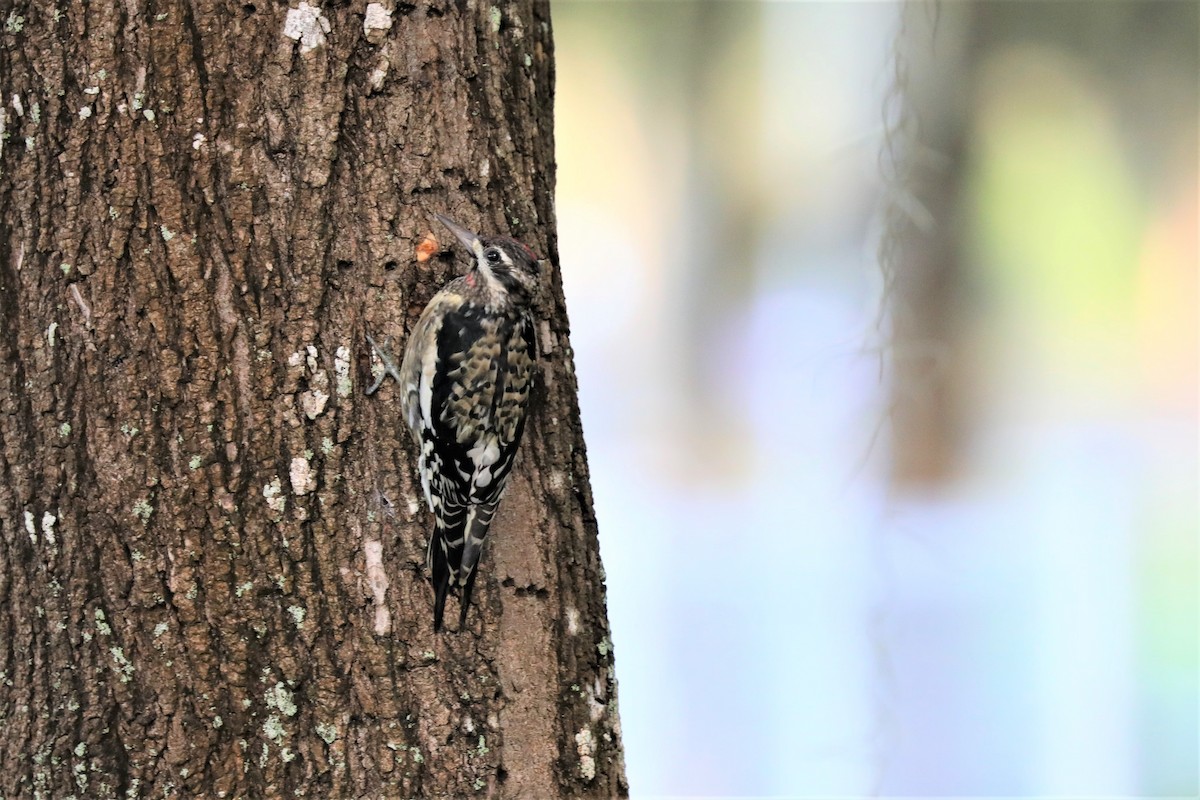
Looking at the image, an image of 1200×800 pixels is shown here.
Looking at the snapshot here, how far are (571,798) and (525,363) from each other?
33.5 inches

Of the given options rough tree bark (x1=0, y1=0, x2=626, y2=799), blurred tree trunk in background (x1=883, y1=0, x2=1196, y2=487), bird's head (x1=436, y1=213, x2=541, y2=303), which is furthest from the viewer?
blurred tree trunk in background (x1=883, y1=0, x2=1196, y2=487)

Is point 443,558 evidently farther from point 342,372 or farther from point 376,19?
point 376,19

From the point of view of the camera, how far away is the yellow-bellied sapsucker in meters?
1.60

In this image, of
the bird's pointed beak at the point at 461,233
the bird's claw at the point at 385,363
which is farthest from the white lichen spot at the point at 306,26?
the bird's claw at the point at 385,363

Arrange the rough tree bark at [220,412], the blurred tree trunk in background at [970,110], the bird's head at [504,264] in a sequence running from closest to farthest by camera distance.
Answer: the rough tree bark at [220,412]
the bird's head at [504,264]
the blurred tree trunk in background at [970,110]

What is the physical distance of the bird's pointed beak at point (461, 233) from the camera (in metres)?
1.63

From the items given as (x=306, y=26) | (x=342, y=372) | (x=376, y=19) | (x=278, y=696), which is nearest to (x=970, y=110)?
(x=376, y=19)

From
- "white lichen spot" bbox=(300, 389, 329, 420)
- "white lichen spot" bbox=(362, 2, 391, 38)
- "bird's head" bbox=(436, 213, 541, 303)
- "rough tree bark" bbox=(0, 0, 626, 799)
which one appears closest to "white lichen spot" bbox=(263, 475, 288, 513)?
"rough tree bark" bbox=(0, 0, 626, 799)

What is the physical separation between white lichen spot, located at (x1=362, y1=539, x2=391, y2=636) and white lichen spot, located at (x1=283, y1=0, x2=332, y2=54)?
2.91 feet

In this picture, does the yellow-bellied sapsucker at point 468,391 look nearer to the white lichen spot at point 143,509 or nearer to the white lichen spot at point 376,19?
the white lichen spot at point 376,19

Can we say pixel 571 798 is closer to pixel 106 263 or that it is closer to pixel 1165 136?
pixel 106 263

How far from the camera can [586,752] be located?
1697 mm

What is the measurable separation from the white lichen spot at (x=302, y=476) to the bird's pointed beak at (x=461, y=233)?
0.49 m

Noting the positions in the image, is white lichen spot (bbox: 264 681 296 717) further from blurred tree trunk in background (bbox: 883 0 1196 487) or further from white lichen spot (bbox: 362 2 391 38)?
blurred tree trunk in background (bbox: 883 0 1196 487)
